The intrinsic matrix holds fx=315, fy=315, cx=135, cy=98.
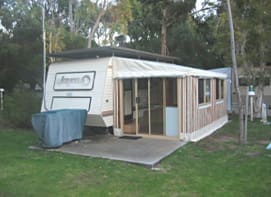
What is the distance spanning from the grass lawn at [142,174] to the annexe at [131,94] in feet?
4.09

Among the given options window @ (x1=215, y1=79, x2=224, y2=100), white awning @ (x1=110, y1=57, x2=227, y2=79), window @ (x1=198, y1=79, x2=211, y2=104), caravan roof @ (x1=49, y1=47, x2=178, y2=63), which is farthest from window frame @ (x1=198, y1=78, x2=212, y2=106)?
caravan roof @ (x1=49, y1=47, x2=178, y2=63)

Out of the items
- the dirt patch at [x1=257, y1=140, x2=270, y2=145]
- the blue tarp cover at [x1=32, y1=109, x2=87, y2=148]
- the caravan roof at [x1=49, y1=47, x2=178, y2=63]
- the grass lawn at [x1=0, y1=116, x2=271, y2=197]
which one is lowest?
the dirt patch at [x1=257, y1=140, x2=270, y2=145]

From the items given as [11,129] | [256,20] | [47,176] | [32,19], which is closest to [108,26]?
[32,19]

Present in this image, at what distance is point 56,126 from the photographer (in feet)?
25.1

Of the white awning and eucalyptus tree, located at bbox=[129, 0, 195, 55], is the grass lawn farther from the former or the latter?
eucalyptus tree, located at bbox=[129, 0, 195, 55]

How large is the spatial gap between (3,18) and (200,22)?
1167 cm

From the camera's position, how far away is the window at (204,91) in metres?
9.60

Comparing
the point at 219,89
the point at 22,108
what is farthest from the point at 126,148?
the point at 219,89

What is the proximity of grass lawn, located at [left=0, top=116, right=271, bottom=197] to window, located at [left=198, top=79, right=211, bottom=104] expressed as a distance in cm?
209

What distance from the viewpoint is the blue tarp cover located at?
7500 mm

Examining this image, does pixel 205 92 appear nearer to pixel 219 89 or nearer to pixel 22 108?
pixel 219 89

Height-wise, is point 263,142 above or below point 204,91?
below

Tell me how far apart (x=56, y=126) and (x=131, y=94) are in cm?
304

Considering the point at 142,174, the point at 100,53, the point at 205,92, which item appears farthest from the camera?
the point at 205,92
